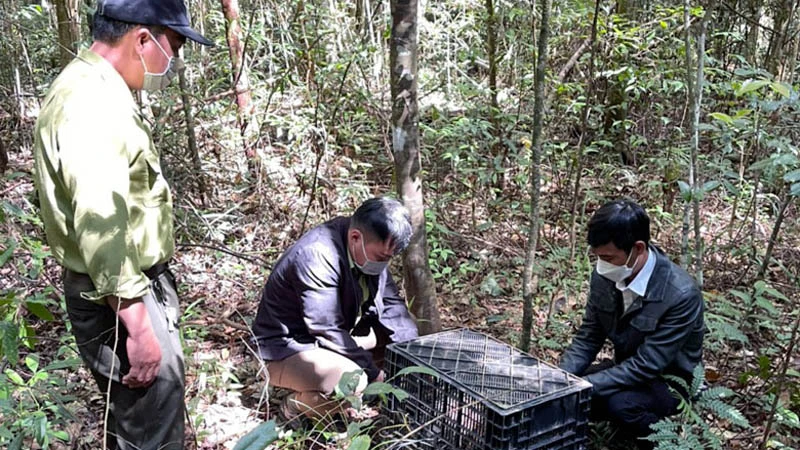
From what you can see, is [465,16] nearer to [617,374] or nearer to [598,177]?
[598,177]

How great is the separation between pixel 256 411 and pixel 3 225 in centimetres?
253

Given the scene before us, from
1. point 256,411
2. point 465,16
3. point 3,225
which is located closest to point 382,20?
point 465,16

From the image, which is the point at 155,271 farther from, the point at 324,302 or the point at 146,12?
the point at 324,302

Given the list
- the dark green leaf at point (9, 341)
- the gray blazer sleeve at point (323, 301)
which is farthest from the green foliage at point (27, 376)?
the gray blazer sleeve at point (323, 301)

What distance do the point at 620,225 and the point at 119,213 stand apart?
2265mm

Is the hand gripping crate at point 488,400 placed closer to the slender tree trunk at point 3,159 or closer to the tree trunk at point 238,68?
the tree trunk at point 238,68

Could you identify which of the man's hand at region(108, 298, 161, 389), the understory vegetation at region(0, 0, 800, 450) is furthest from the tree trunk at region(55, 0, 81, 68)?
the man's hand at region(108, 298, 161, 389)

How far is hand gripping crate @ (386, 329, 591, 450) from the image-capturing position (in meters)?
2.31

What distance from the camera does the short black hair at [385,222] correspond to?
3154 millimetres

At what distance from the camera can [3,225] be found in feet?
14.3

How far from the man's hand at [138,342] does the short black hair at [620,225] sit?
212 centimetres

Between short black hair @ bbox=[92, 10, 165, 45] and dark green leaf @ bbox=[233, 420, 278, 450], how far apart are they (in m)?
1.55

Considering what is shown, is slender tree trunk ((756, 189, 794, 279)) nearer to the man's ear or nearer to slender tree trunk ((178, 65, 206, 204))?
the man's ear

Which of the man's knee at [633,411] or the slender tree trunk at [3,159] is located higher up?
the slender tree trunk at [3,159]
